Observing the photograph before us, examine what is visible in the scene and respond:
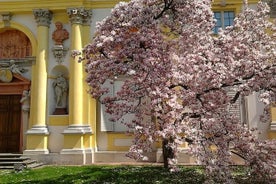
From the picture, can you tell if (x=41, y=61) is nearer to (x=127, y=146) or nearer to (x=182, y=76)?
(x=127, y=146)

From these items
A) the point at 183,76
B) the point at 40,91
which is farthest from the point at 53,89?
the point at 183,76

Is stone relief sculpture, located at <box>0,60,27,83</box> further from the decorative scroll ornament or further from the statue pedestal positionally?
the statue pedestal

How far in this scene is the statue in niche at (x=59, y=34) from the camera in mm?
16281

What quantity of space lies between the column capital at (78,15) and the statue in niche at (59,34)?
2.05 feet

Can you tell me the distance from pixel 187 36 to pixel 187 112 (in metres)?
1.98

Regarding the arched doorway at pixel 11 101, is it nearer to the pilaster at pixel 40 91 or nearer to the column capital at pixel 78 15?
the pilaster at pixel 40 91

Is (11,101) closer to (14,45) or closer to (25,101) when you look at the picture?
(25,101)

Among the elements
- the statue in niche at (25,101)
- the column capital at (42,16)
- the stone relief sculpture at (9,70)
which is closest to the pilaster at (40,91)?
the column capital at (42,16)

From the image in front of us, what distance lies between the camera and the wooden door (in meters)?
16.4

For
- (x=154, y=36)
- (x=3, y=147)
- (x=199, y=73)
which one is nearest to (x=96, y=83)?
(x=154, y=36)

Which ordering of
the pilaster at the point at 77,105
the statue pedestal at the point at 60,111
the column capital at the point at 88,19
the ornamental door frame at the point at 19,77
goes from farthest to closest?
1. the column capital at the point at 88,19
2. the ornamental door frame at the point at 19,77
3. the statue pedestal at the point at 60,111
4. the pilaster at the point at 77,105

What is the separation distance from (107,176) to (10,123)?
7.59m

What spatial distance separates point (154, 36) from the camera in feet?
27.7

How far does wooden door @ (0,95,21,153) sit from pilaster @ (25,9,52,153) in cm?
111
